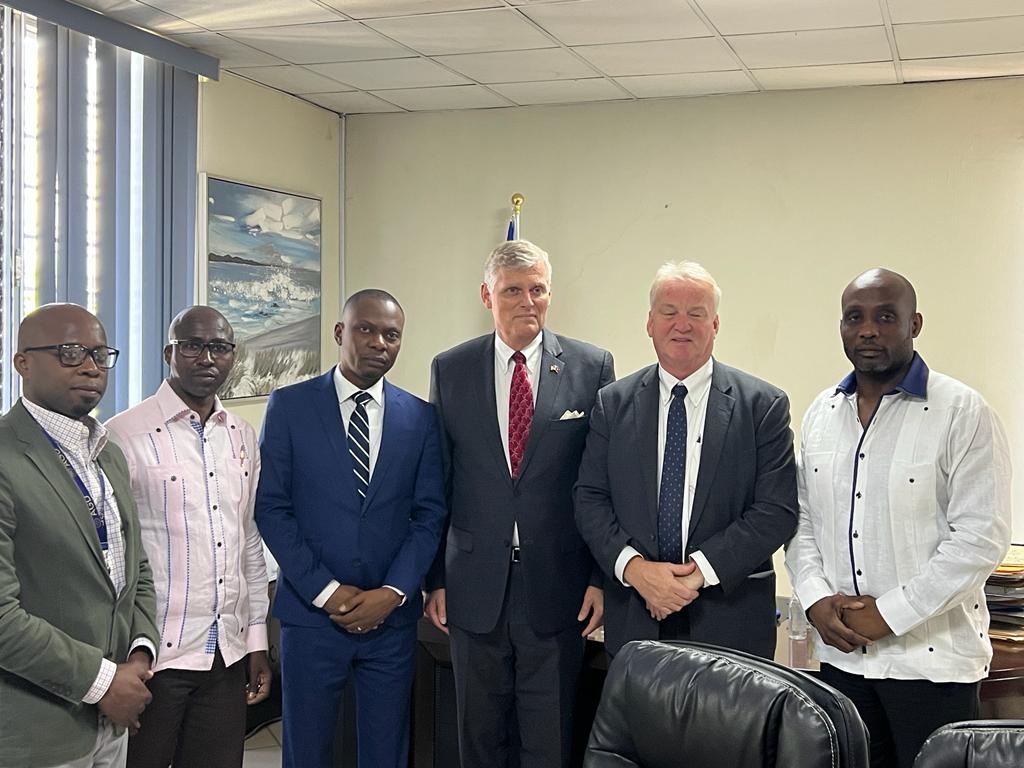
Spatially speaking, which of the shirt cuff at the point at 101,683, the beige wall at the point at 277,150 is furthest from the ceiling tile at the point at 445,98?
the shirt cuff at the point at 101,683

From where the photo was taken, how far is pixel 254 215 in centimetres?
487

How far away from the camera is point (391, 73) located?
4719mm

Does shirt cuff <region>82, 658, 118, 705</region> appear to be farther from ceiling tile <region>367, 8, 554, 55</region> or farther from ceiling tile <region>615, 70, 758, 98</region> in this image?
ceiling tile <region>615, 70, 758, 98</region>

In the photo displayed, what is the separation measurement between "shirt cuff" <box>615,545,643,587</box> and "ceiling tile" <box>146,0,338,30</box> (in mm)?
2189

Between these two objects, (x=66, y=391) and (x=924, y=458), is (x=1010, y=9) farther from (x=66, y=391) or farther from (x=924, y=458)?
(x=66, y=391)

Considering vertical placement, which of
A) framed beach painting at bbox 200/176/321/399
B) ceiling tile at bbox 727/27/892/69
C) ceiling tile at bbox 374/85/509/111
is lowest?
framed beach painting at bbox 200/176/321/399

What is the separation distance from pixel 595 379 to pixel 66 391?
1434 mm

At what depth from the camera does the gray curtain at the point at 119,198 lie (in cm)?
370

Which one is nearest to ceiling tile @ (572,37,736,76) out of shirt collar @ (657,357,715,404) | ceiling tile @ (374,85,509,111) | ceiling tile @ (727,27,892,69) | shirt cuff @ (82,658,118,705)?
ceiling tile @ (727,27,892,69)

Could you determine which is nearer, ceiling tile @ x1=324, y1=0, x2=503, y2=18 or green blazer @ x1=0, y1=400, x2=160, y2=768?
green blazer @ x1=0, y1=400, x2=160, y2=768

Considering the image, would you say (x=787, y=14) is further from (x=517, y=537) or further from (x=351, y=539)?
(x=351, y=539)

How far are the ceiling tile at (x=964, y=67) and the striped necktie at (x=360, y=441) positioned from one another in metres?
2.83

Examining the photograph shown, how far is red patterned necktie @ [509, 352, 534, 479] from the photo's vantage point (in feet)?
9.85

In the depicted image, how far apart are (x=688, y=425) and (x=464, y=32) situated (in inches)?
77.7
